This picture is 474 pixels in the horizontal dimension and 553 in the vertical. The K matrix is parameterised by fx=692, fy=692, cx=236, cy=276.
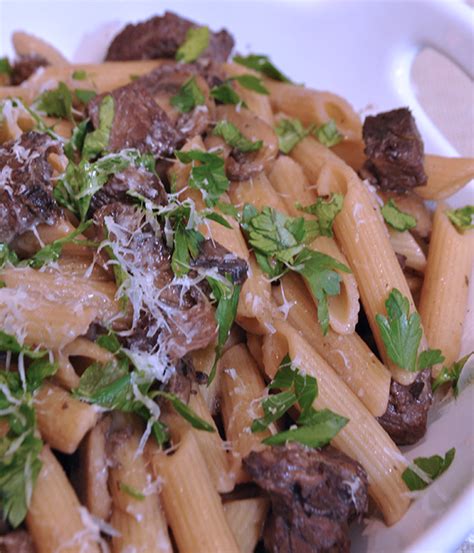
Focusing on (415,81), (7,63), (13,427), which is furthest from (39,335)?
(415,81)

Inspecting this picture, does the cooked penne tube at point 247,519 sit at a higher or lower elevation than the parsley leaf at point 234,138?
lower

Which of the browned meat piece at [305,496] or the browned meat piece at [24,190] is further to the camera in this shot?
the browned meat piece at [24,190]

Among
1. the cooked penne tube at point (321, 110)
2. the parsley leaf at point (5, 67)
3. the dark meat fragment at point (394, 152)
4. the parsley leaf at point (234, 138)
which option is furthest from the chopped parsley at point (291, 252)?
the parsley leaf at point (5, 67)

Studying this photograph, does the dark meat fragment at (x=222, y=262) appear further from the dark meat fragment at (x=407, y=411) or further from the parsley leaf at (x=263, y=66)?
the parsley leaf at (x=263, y=66)

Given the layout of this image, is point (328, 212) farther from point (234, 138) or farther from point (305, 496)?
point (305, 496)

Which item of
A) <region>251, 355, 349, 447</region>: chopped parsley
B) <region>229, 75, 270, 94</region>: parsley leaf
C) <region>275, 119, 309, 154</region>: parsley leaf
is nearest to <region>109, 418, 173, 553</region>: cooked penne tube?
<region>251, 355, 349, 447</region>: chopped parsley

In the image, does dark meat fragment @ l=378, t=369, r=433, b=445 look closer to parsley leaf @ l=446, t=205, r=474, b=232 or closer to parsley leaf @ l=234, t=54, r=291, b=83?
parsley leaf @ l=446, t=205, r=474, b=232
